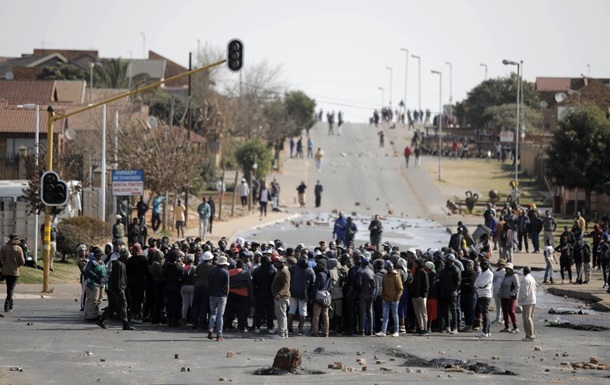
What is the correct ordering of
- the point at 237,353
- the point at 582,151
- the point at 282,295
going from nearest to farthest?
the point at 237,353 → the point at 282,295 → the point at 582,151

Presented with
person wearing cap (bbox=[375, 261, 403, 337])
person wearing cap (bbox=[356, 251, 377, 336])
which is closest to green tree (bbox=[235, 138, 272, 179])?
person wearing cap (bbox=[356, 251, 377, 336])

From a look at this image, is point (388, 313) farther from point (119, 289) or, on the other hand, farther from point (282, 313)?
point (119, 289)

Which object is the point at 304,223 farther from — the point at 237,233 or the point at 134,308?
the point at 134,308

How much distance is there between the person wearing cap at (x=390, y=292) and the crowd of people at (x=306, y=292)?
0.02 meters

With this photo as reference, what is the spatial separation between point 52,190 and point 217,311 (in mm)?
8143

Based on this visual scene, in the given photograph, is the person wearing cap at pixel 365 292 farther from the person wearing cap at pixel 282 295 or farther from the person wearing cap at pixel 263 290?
the person wearing cap at pixel 263 290

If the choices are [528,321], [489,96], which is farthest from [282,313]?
[489,96]

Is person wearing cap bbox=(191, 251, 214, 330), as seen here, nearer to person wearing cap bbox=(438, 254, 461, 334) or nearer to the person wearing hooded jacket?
the person wearing hooded jacket

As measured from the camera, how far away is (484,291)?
27141 mm

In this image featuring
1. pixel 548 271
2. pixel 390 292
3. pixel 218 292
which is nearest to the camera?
pixel 218 292

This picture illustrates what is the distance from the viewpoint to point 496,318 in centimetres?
2897

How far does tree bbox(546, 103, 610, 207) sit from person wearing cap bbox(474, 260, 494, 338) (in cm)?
3738

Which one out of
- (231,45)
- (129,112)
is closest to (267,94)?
(129,112)

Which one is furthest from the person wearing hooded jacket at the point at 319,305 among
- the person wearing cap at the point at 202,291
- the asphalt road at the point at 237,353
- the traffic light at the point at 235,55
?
the traffic light at the point at 235,55
